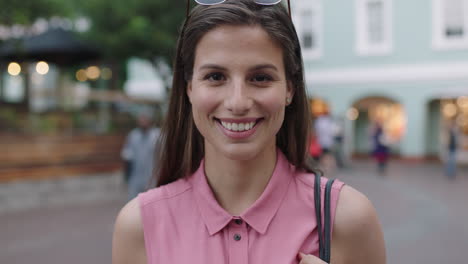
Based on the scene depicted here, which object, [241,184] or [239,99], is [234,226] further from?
[239,99]

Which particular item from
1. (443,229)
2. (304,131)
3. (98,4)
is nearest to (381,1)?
(98,4)

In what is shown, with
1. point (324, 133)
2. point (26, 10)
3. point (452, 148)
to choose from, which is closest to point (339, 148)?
point (324, 133)

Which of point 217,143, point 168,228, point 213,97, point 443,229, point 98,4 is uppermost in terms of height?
point 98,4

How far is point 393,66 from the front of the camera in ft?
65.2

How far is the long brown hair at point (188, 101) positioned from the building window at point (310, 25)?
64.8 feet

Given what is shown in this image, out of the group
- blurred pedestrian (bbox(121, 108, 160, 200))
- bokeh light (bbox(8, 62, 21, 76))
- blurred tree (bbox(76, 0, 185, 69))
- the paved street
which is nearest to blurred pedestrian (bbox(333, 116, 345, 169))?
the paved street

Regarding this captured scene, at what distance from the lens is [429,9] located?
19.0 meters

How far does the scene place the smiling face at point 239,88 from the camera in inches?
57.9

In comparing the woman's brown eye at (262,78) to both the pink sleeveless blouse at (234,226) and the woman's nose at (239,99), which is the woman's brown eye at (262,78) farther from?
the pink sleeveless blouse at (234,226)

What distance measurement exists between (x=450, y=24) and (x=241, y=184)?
1940cm

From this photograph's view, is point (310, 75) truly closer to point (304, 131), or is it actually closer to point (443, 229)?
point (443, 229)

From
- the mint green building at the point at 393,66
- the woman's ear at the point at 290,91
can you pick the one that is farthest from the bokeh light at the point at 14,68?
the woman's ear at the point at 290,91

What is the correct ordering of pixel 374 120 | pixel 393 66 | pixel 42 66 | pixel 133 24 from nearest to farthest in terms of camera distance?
pixel 133 24 < pixel 42 66 < pixel 393 66 < pixel 374 120

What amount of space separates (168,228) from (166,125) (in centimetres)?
Result: 40
